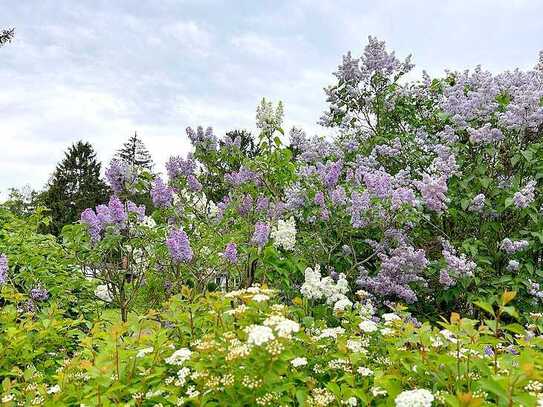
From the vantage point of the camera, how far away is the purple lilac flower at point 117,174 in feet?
13.8

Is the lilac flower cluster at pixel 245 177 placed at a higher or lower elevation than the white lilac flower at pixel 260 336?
higher

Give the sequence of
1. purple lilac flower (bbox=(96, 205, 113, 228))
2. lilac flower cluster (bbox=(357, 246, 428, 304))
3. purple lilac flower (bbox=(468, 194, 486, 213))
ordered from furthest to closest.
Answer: purple lilac flower (bbox=(468, 194, 486, 213)) < lilac flower cluster (bbox=(357, 246, 428, 304)) < purple lilac flower (bbox=(96, 205, 113, 228))

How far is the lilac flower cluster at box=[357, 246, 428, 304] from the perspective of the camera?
4469 mm

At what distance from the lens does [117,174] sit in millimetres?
4223

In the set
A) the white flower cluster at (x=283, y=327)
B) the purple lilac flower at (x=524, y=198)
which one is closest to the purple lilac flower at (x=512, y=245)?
the purple lilac flower at (x=524, y=198)

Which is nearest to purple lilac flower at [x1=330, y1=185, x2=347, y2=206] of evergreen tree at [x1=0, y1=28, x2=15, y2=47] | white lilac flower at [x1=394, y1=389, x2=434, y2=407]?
white lilac flower at [x1=394, y1=389, x2=434, y2=407]

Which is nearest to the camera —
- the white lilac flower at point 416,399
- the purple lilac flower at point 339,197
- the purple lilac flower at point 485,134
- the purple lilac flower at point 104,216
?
the white lilac flower at point 416,399

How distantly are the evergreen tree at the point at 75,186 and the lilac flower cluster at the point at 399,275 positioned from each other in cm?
2333

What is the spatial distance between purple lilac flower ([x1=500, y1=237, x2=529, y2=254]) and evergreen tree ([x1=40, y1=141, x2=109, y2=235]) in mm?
23743

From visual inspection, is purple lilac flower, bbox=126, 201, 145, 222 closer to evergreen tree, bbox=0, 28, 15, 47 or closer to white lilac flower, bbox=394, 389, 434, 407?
white lilac flower, bbox=394, 389, 434, 407

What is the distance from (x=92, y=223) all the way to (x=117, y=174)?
0.40 metres

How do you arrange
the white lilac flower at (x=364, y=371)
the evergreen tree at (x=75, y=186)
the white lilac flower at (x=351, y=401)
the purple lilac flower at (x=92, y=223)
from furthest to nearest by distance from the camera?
1. the evergreen tree at (x=75, y=186)
2. the purple lilac flower at (x=92, y=223)
3. the white lilac flower at (x=364, y=371)
4. the white lilac flower at (x=351, y=401)

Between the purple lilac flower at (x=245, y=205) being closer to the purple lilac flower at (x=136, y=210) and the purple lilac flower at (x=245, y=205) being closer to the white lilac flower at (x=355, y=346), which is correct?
the purple lilac flower at (x=136, y=210)

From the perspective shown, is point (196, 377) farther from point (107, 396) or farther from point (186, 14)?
point (186, 14)
